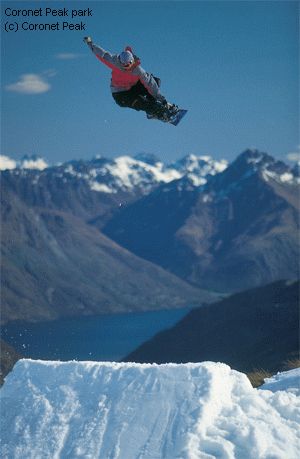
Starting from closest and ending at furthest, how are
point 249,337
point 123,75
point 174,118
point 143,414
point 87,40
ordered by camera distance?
point 143,414 → point 87,40 → point 123,75 → point 174,118 → point 249,337

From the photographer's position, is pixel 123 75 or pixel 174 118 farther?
pixel 174 118

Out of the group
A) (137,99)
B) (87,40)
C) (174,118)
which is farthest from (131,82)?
(174,118)

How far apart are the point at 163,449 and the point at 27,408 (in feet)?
10.8

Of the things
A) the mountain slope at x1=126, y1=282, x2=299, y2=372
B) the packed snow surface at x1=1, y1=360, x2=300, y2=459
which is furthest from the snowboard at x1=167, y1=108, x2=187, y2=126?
the mountain slope at x1=126, y1=282, x2=299, y2=372

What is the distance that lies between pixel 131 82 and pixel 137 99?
50cm

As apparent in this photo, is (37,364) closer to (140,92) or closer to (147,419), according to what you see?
(147,419)

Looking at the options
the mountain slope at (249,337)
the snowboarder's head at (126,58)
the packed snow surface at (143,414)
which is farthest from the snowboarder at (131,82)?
the mountain slope at (249,337)

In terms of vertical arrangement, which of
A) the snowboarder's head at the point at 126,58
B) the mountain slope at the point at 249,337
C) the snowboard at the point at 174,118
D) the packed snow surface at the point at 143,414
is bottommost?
the mountain slope at the point at 249,337

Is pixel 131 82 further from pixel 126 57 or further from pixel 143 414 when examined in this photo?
pixel 143 414

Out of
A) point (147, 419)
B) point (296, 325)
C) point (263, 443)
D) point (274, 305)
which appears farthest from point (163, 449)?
point (274, 305)

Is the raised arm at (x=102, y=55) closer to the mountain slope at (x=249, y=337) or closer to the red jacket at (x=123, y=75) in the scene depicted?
the red jacket at (x=123, y=75)

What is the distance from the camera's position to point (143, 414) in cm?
1456

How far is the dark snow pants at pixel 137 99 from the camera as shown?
15477mm

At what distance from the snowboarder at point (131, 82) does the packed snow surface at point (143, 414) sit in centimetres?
552
